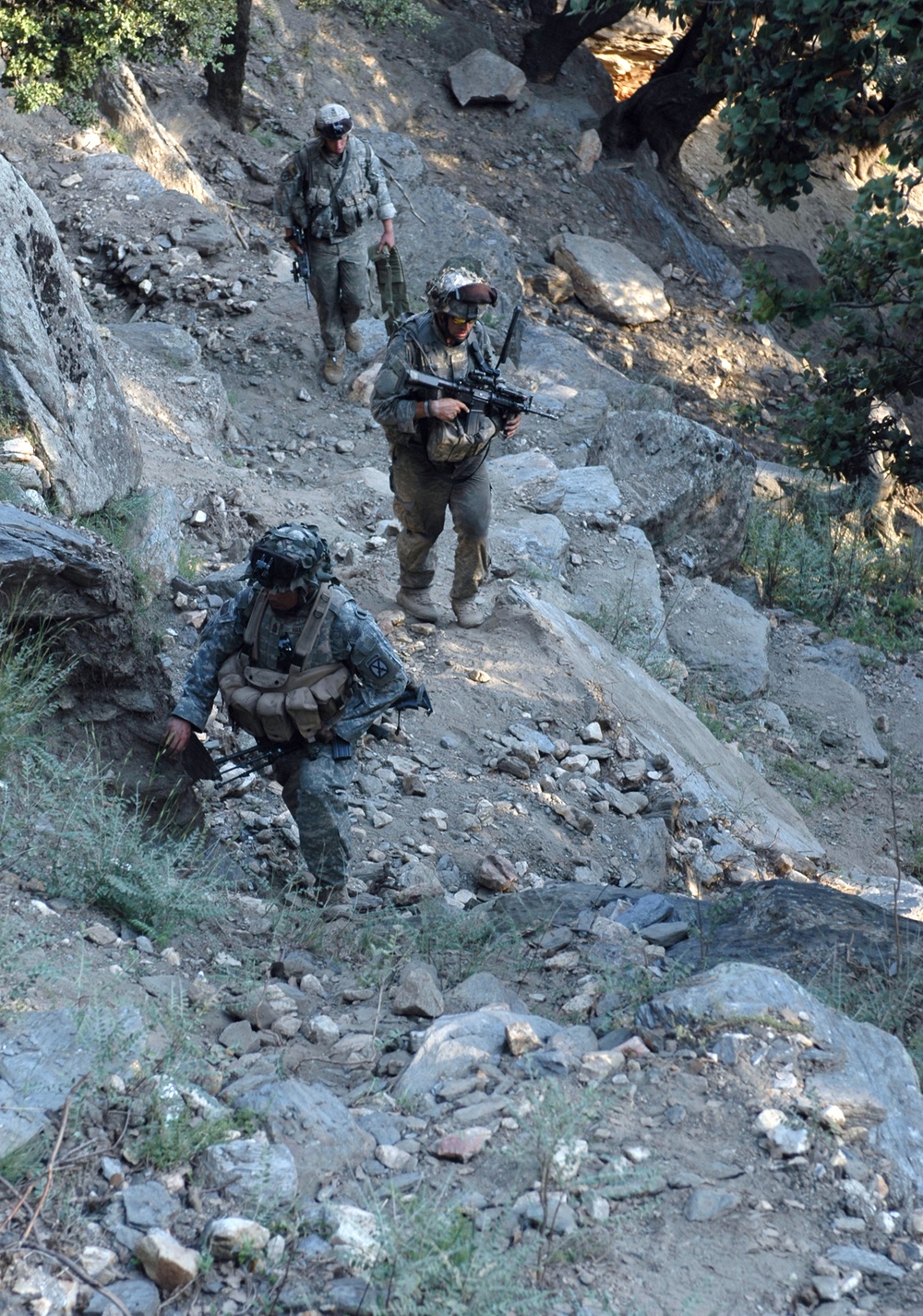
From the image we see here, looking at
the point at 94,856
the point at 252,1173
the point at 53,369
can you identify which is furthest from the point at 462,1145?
the point at 53,369

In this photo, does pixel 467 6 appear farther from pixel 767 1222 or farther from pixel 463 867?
pixel 767 1222

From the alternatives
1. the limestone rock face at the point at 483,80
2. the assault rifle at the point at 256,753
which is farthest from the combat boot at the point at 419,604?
the limestone rock face at the point at 483,80

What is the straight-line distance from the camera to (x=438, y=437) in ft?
18.9

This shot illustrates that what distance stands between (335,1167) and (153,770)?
196 centimetres

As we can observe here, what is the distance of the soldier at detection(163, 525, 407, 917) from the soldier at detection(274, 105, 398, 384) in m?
5.43

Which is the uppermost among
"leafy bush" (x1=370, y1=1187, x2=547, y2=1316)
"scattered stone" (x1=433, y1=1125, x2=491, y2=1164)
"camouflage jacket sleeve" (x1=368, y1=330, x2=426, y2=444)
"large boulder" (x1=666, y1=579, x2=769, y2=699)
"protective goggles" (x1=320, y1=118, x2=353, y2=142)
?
"protective goggles" (x1=320, y1=118, x2=353, y2=142)

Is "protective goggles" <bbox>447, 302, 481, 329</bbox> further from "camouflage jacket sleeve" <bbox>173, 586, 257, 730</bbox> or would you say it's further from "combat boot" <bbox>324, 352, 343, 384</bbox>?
"combat boot" <bbox>324, 352, 343, 384</bbox>

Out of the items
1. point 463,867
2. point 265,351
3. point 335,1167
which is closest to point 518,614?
point 463,867

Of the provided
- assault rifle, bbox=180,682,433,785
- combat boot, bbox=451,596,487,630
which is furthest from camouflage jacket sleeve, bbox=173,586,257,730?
combat boot, bbox=451,596,487,630

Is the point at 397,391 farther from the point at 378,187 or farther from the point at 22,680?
the point at 378,187

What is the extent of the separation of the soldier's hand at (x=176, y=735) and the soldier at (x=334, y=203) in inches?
227

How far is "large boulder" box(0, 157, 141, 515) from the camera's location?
5480 millimetres

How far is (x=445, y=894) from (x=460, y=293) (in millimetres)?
2745

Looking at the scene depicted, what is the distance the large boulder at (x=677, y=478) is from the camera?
396 inches
